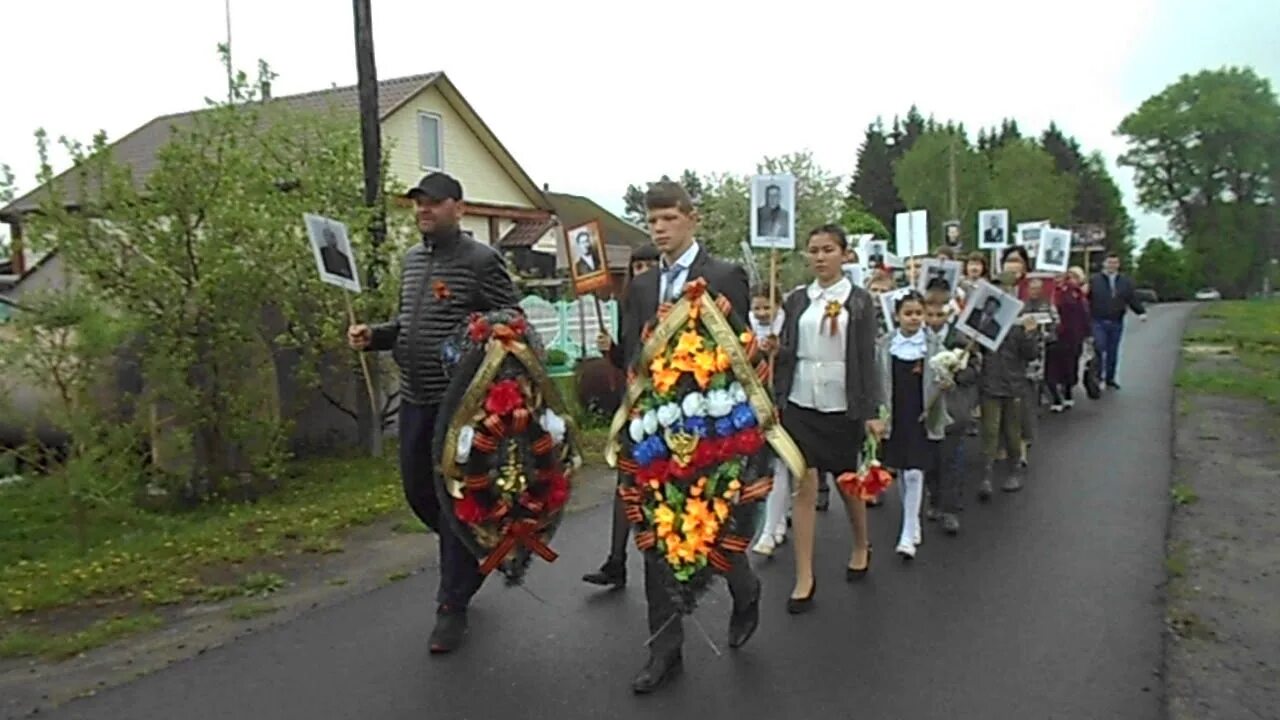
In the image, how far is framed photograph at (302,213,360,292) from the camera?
6285mm

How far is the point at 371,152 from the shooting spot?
11.8 meters

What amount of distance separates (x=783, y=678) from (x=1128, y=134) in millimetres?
91835

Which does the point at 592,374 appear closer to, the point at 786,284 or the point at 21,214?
the point at 21,214

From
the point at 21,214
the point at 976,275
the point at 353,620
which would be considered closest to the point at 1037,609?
the point at 353,620

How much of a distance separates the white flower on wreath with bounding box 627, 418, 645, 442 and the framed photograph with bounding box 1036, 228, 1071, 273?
9118mm

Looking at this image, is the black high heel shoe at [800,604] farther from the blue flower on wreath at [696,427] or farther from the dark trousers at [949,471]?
the dark trousers at [949,471]

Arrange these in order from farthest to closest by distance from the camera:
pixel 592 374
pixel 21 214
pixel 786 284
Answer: pixel 786 284 → pixel 592 374 → pixel 21 214

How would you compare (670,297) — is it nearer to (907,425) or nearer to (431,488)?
(431,488)

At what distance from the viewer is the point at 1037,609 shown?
19.7 feet

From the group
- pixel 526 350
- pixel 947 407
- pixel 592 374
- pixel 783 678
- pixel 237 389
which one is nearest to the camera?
pixel 783 678

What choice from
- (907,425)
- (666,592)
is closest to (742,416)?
(666,592)

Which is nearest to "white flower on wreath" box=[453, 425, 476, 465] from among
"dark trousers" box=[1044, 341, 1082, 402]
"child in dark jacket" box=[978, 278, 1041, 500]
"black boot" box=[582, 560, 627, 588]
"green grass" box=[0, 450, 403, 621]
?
"black boot" box=[582, 560, 627, 588]

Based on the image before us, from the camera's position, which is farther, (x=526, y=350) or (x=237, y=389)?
(x=237, y=389)

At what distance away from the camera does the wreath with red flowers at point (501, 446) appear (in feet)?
17.5
